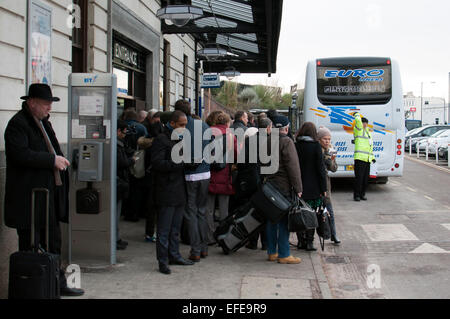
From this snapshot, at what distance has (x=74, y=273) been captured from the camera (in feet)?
20.2

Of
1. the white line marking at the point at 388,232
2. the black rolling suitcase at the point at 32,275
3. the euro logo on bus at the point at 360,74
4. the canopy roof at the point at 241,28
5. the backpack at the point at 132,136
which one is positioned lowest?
the white line marking at the point at 388,232

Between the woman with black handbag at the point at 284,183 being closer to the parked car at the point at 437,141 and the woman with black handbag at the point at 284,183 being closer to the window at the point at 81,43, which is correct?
the window at the point at 81,43

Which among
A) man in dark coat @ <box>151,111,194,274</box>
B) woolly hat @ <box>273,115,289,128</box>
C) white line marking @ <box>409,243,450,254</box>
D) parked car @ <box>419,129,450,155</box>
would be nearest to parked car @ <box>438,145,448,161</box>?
parked car @ <box>419,129,450,155</box>

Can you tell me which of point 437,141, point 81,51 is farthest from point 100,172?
point 437,141

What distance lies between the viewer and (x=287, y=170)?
6.82m

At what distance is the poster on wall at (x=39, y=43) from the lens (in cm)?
653

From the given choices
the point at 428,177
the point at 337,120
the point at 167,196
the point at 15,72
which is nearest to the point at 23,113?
the point at 15,72

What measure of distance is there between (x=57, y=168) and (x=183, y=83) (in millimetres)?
13994

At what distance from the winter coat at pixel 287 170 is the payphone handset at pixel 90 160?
87.9 inches

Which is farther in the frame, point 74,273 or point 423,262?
point 423,262

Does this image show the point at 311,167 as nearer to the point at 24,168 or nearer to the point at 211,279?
the point at 211,279

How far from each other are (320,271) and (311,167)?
1514 millimetres

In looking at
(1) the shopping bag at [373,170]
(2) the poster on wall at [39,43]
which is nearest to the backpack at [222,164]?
(2) the poster on wall at [39,43]
